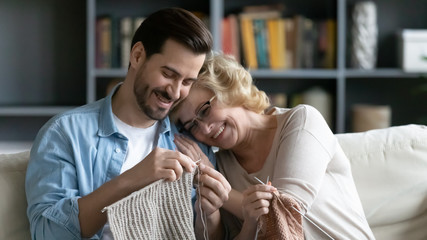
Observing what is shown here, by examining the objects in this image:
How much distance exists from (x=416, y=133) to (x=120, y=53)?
6.86 feet

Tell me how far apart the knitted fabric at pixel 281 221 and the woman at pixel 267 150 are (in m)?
0.04

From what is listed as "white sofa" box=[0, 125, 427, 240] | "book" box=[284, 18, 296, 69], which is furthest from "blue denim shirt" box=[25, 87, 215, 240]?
"book" box=[284, 18, 296, 69]

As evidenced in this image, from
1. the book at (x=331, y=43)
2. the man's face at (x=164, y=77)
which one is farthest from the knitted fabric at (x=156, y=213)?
the book at (x=331, y=43)

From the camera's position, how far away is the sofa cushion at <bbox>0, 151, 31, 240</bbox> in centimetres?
176

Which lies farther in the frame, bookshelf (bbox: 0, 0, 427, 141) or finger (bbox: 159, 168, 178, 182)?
bookshelf (bbox: 0, 0, 427, 141)

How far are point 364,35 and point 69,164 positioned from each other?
8.56ft

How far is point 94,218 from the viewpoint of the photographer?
1.56 metres

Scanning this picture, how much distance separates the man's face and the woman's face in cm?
19

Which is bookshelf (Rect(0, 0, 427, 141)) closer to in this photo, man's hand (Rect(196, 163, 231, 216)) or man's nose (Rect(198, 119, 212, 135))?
man's nose (Rect(198, 119, 212, 135))

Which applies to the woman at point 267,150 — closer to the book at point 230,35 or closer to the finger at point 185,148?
the finger at point 185,148

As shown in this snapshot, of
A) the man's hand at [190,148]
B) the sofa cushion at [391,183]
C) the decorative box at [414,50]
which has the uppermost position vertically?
the decorative box at [414,50]

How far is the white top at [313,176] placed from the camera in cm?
178

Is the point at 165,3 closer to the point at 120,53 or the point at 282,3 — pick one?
the point at 120,53

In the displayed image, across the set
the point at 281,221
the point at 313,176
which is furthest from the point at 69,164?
the point at 313,176
